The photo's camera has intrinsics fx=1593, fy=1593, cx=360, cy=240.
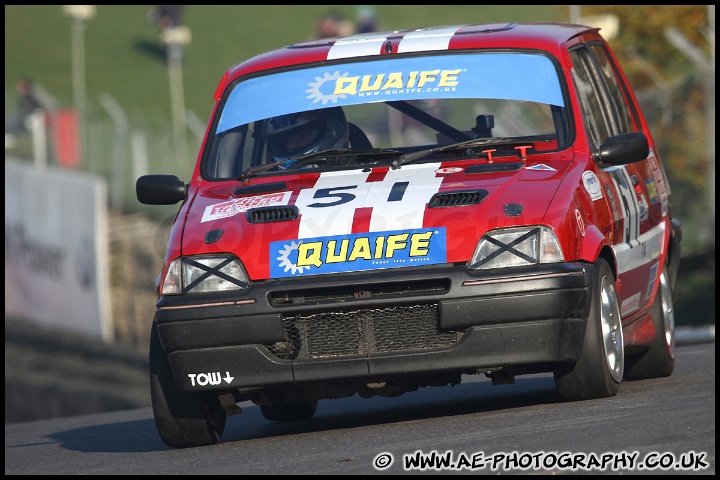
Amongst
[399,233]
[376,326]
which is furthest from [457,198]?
[376,326]

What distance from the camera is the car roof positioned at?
320 inches

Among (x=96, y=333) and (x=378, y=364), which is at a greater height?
(x=378, y=364)

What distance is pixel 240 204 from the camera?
7.38 m

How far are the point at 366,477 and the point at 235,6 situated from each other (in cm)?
6839

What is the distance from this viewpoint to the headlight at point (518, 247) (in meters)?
6.83

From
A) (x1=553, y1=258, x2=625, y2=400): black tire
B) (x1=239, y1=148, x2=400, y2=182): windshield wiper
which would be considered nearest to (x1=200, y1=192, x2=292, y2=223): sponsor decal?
(x1=239, y1=148, x2=400, y2=182): windshield wiper

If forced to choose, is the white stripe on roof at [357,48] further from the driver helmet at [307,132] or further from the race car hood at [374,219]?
the race car hood at [374,219]

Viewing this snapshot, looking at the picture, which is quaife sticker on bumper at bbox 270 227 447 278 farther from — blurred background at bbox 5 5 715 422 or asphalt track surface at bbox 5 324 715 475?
blurred background at bbox 5 5 715 422

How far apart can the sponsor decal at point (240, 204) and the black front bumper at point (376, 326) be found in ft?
1.54

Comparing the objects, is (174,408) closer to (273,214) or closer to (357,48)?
(273,214)

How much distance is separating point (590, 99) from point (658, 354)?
144cm

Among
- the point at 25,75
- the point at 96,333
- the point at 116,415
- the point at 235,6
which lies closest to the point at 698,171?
the point at 96,333

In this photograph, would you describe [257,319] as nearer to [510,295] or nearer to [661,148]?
[510,295]

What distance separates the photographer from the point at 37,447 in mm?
8562
